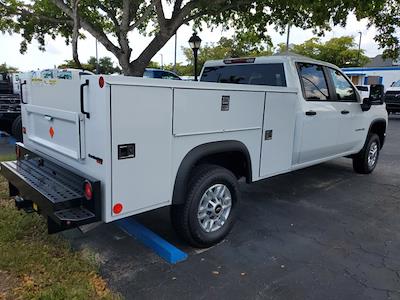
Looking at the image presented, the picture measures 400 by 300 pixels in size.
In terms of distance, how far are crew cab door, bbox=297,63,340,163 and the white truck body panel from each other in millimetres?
310

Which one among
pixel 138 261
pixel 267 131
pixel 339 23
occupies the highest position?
pixel 339 23

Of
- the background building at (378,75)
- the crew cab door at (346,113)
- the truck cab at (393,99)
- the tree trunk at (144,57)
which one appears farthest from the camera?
the background building at (378,75)

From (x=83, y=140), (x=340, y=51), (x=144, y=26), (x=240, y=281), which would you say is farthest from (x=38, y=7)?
(x=340, y=51)

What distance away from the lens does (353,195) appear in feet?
18.5

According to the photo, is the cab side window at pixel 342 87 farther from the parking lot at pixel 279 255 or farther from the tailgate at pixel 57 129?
the tailgate at pixel 57 129

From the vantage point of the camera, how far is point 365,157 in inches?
264

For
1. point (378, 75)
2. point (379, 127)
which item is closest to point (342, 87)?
point (379, 127)

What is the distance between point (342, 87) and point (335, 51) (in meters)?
44.0

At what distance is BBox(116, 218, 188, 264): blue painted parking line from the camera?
3410 mm

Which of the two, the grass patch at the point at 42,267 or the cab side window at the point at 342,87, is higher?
the cab side window at the point at 342,87

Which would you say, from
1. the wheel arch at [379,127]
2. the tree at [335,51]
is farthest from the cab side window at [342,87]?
the tree at [335,51]

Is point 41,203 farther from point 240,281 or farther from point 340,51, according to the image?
point 340,51

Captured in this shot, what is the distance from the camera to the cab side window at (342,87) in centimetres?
550

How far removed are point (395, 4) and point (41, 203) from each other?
8.71 metres
